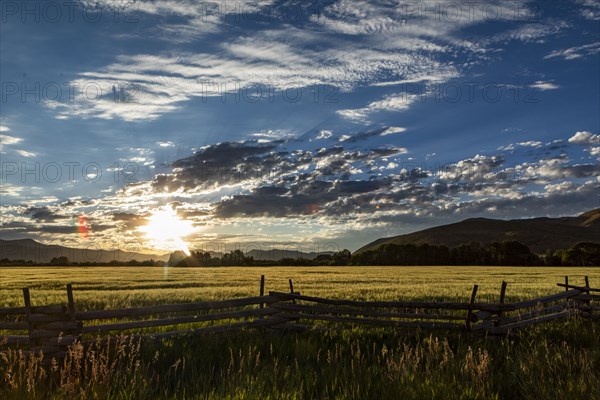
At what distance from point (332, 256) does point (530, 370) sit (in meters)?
101

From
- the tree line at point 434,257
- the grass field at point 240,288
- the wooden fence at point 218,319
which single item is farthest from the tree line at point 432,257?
the wooden fence at point 218,319

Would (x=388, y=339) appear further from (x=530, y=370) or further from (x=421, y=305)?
(x=530, y=370)

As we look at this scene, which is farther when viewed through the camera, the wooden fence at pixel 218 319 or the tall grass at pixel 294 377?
the wooden fence at pixel 218 319

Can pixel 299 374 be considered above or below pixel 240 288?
above

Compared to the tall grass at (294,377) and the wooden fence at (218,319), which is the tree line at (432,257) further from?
the tall grass at (294,377)

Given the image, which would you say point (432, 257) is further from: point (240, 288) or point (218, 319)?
point (218, 319)

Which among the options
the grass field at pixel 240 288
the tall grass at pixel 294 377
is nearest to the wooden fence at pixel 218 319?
the tall grass at pixel 294 377

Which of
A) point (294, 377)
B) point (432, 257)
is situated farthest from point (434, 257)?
point (294, 377)

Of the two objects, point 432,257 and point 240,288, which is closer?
A: point 240,288

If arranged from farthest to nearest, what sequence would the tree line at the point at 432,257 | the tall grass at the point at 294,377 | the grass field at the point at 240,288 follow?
the tree line at the point at 432,257 → the grass field at the point at 240,288 → the tall grass at the point at 294,377

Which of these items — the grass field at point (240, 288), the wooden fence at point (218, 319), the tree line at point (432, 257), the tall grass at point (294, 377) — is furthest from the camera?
the tree line at point (432, 257)

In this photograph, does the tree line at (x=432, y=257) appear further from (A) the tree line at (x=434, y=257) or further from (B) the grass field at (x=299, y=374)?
(B) the grass field at (x=299, y=374)

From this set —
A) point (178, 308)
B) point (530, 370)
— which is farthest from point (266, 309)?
point (530, 370)

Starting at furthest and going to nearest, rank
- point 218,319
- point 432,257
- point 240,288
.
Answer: point 432,257 → point 240,288 → point 218,319
